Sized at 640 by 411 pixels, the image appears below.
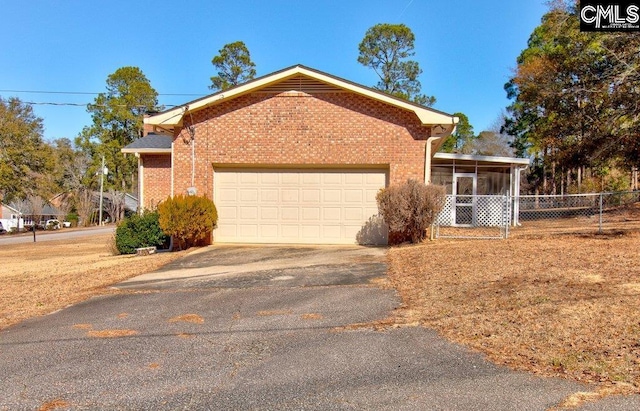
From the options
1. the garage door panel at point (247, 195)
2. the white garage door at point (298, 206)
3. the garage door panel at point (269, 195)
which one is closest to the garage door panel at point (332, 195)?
the white garage door at point (298, 206)

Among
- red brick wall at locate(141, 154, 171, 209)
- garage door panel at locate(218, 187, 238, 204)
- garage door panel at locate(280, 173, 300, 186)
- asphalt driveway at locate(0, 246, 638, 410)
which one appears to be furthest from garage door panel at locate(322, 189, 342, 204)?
red brick wall at locate(141, 154, 171, 209)

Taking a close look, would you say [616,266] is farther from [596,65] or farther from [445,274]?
[596,65]

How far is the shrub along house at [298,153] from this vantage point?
12.4 meters

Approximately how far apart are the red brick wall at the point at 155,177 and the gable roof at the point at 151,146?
347 millimetres

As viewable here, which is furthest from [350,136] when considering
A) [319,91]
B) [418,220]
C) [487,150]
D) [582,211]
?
[487,150]

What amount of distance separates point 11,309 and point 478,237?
1040cm

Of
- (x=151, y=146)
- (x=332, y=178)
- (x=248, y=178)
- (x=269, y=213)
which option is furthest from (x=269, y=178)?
(x=151, y=146)

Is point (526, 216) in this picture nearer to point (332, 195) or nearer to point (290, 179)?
point (332, 195)

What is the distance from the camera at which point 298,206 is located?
13.0 meters

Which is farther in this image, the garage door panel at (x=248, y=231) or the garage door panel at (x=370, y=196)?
the garage door panel at (x=248, y=231)

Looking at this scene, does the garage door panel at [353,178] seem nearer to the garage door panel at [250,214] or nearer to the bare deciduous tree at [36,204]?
the garage door panel at [250,214]

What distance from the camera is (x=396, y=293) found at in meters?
6.80

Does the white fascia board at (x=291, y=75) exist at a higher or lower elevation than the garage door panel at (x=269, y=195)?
higher

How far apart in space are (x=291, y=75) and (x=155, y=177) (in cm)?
820
